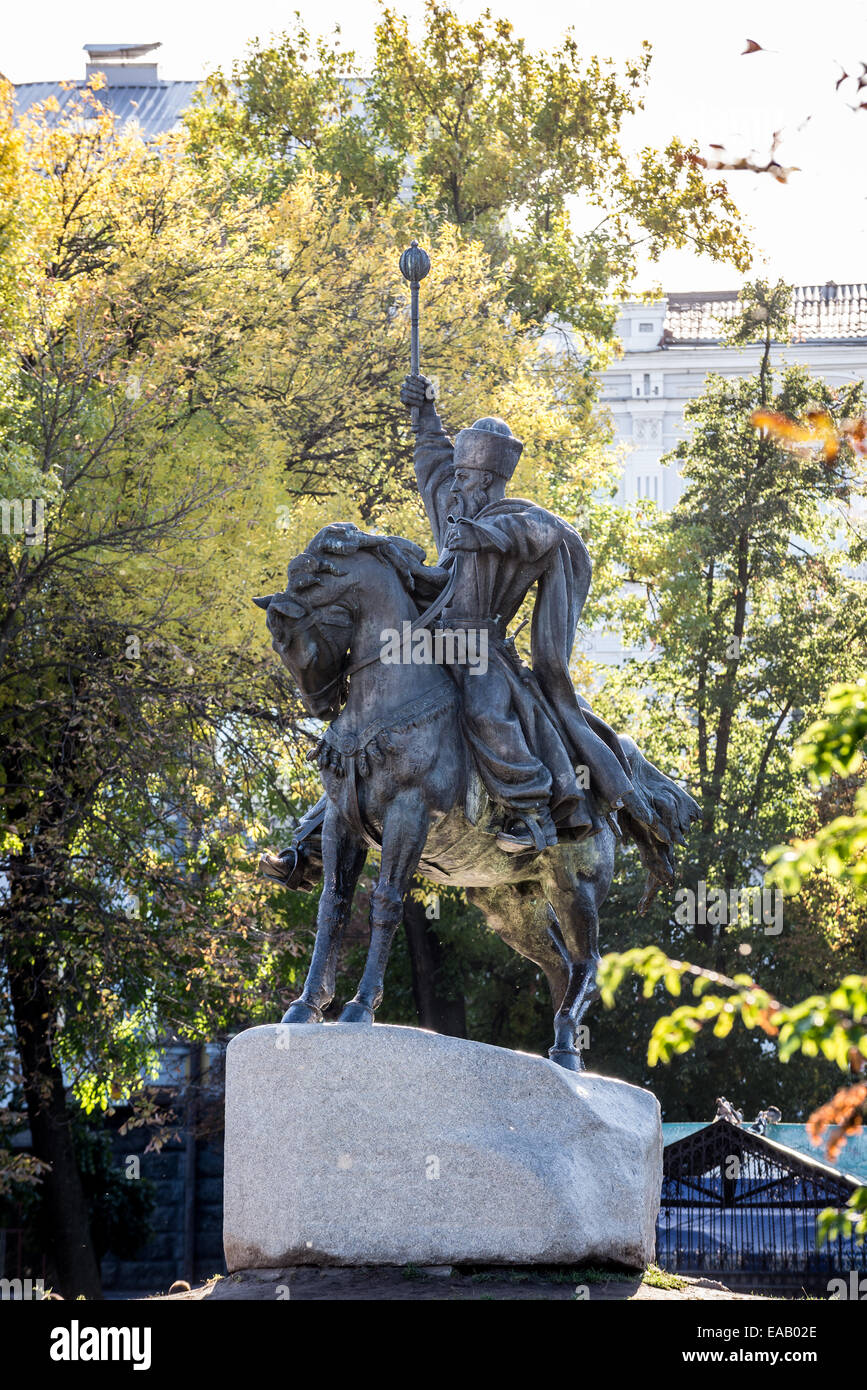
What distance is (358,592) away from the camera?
8.27 m

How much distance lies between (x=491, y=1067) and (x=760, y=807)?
1766 cm

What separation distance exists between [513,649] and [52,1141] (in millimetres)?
10264

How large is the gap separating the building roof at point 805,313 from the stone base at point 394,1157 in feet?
95.3

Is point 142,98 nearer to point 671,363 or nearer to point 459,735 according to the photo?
point 671,363

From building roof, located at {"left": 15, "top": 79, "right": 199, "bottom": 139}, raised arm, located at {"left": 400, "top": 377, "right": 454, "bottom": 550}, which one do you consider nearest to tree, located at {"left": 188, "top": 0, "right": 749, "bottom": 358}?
building roof, located at {"left": 15, "top": 79, "right": 199, "bottom": 139}

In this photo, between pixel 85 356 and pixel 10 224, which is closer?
pixel 10 224

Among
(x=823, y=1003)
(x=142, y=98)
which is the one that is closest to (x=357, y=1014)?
(x=823, y=1003)

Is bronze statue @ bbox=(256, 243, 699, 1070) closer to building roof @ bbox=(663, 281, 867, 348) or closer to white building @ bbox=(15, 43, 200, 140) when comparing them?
building roof @ bbox=(663, 281, 867, 348)

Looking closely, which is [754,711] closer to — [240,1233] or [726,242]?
[726,242]

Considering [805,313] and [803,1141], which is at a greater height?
[805,313]

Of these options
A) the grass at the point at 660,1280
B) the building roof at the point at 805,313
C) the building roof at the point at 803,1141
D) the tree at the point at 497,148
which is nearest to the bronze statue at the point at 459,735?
the grass at the point at 660,1280

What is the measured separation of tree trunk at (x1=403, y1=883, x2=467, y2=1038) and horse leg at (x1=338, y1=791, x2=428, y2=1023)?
13309mm

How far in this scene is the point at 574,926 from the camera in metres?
9.00

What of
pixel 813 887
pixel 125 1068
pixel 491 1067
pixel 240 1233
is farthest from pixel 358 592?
pixel 813 887
